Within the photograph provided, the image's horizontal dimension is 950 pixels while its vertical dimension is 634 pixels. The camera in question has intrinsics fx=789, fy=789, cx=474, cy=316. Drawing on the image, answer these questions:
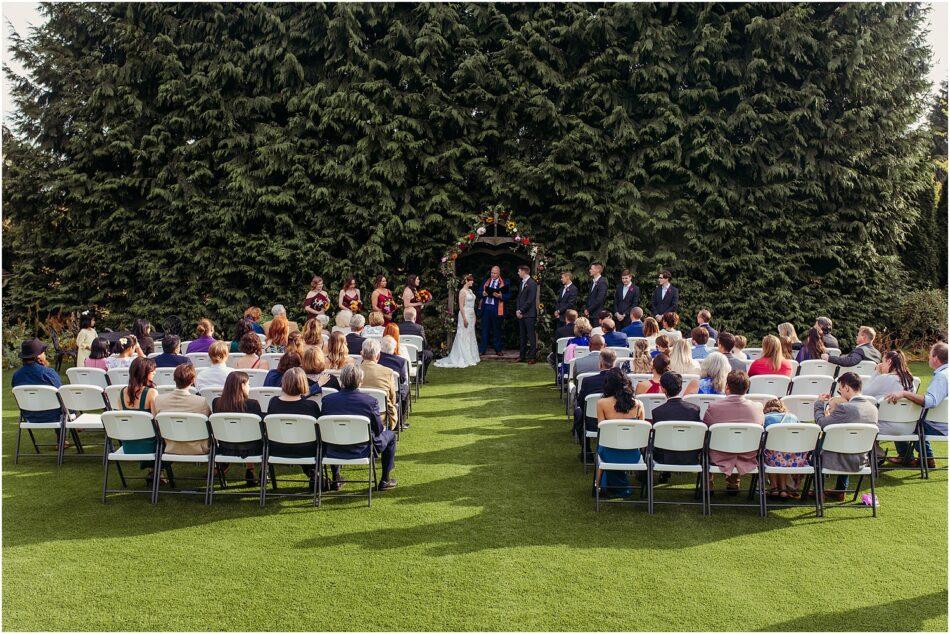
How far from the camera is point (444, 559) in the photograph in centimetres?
642

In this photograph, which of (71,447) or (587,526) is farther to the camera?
(71,447)

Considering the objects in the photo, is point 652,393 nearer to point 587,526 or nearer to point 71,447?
point 587,526

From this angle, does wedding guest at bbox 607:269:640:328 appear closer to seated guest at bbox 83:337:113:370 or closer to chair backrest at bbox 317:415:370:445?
seated guest at bbox 83:337:113:370

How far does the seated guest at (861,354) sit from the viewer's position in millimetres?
10664

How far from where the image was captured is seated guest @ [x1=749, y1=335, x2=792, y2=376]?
32.3ft

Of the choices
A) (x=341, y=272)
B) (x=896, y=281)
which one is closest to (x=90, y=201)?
(x=341, y=272)

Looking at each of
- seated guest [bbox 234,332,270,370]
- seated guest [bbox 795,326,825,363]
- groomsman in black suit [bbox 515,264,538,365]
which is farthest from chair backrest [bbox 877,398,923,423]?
groomsman in black suit [bbox 515,264,538,365]

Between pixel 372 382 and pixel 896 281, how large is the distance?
15765 mm

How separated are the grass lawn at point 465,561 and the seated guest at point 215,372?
1527 mm

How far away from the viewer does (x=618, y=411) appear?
7.86 meters

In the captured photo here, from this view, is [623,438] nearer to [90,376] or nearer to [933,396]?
[933,396]

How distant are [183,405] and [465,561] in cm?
342

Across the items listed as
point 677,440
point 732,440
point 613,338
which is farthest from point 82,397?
point 613,338

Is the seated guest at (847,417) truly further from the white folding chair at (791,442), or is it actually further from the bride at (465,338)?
the bride at (465,338)
